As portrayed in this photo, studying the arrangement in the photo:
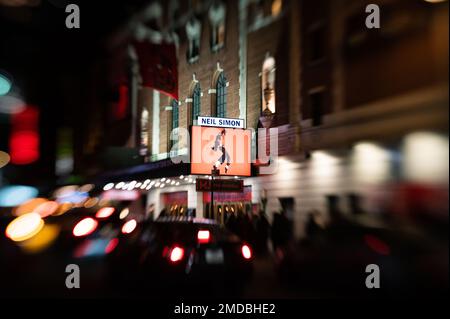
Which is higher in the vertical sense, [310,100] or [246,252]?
[310,100]

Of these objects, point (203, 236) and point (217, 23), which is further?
point (217, 23)

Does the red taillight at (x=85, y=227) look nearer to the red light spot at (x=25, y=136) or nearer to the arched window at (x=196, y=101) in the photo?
the arched window at (x=196, y=101)

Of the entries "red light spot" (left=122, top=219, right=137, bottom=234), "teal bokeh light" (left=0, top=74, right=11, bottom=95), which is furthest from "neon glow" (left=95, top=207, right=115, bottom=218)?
"teal bokeh light" (left=0, top=74, right=11, bottom=95)

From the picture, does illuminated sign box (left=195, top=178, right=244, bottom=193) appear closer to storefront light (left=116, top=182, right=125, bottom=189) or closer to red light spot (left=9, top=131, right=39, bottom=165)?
storefront light (left=116, top=182, right=125, bottom=189)

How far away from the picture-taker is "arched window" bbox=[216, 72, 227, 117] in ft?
82.4

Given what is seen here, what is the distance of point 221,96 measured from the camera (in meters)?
25.5

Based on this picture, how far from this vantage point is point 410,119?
46.5 ft

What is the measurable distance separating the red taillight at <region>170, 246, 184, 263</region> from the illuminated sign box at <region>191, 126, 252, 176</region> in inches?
463

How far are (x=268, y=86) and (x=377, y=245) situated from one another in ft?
38.0

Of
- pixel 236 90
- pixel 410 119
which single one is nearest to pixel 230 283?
pixel 410 119

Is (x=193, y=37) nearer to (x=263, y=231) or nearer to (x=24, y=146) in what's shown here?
(x=263, y=231)

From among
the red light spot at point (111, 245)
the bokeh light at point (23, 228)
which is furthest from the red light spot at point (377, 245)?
the bokeh light at point (23, 228)

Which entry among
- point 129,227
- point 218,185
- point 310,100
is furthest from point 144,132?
point 129,227
